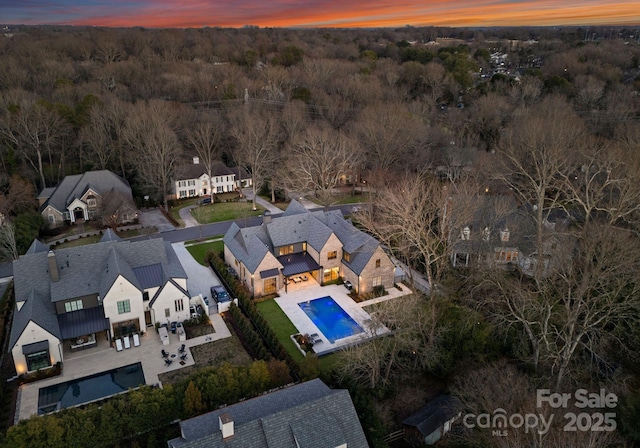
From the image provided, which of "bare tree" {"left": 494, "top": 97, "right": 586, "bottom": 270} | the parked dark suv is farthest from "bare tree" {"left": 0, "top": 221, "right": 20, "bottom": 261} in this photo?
"bare tree" {"left": 494, "top": 97, "right": 586, "bottom": 270}

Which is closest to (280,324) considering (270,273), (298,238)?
(270,273)

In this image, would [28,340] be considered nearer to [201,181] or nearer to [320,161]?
[320,161]

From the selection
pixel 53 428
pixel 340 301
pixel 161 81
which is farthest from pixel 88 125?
pixel 53 428

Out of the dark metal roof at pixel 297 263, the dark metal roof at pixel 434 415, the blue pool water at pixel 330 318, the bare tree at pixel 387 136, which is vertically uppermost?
the bare tree at pixel 387 136

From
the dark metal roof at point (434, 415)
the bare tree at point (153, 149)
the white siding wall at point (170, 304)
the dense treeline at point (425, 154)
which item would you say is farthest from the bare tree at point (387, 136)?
the dark metal roof at point (434, 415)

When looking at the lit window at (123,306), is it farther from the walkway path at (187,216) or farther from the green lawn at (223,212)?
the walkway path at (187,216)
